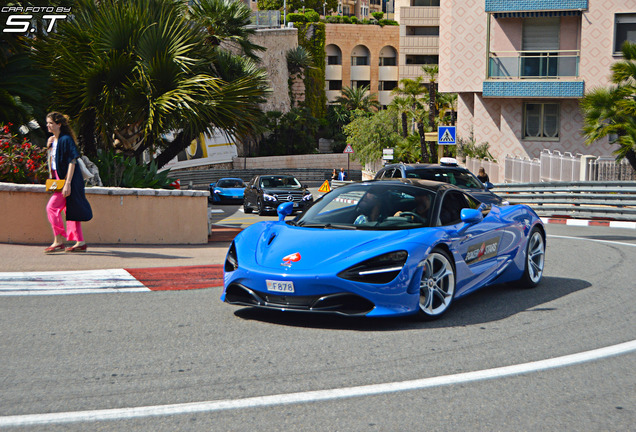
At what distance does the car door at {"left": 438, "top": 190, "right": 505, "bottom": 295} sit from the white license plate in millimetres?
1688

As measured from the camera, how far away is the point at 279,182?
94.9ft

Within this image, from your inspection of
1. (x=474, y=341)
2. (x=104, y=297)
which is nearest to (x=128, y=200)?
(x=104, y=297)

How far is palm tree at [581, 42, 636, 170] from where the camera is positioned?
2336 centimetres

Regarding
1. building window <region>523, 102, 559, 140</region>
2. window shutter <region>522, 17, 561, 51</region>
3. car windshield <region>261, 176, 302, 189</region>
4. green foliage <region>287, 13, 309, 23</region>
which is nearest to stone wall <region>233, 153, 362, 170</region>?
green foliage <region>287, 13, 309, 23</region>

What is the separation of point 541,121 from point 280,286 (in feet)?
100

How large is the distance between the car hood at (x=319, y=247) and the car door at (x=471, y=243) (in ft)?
2.41

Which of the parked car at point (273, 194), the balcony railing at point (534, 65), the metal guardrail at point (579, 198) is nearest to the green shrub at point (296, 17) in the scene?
the balcony railing at point (534, 65)

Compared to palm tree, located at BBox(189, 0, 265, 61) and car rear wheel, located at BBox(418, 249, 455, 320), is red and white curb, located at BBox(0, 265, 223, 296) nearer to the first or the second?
car rear wheel, located at BBox(418, 249, 455, 320)

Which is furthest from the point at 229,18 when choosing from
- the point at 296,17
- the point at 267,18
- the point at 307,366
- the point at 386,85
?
the point at 386,85

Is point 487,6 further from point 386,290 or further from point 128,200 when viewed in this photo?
point 386,290

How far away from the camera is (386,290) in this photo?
6.38 meters

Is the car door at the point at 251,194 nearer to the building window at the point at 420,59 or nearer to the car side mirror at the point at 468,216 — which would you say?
the car side mirror at the point at 468,216

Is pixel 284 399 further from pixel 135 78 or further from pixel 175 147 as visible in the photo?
pixel 175 147

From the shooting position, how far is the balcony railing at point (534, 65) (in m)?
33.2
